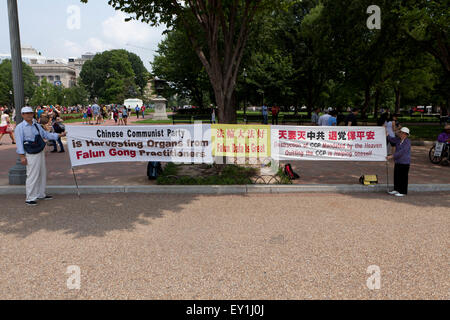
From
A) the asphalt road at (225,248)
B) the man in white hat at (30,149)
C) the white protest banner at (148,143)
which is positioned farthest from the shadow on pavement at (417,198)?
the man in white hat at (30,149)

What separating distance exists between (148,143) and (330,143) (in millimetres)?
4891

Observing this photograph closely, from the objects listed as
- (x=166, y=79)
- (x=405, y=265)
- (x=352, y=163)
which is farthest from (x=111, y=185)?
(x=166, y=79)

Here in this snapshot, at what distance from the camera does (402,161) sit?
777cm

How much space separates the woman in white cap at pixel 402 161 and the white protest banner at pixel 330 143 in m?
1.00

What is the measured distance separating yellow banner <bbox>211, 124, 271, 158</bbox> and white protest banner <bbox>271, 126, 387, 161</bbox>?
27 centimetres

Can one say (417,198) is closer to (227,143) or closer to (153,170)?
(227,143)

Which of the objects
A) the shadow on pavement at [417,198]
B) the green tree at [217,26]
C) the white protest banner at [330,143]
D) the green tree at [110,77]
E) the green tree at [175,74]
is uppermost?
the green tree at [110,77]

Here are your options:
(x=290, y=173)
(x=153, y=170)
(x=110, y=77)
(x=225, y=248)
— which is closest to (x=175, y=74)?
(x=153, y=170)

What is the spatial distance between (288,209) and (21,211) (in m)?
5.40

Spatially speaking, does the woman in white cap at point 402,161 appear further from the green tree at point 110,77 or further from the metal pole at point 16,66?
the green tree at point 110,77

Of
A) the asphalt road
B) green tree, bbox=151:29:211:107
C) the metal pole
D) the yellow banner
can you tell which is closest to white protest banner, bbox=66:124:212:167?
the yellow banner

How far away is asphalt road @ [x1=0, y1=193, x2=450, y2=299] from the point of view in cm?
375

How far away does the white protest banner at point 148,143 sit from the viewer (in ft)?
28.0

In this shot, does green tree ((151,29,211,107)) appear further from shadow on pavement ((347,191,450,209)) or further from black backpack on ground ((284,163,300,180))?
shadow on pavement ((347,191,450,209))
